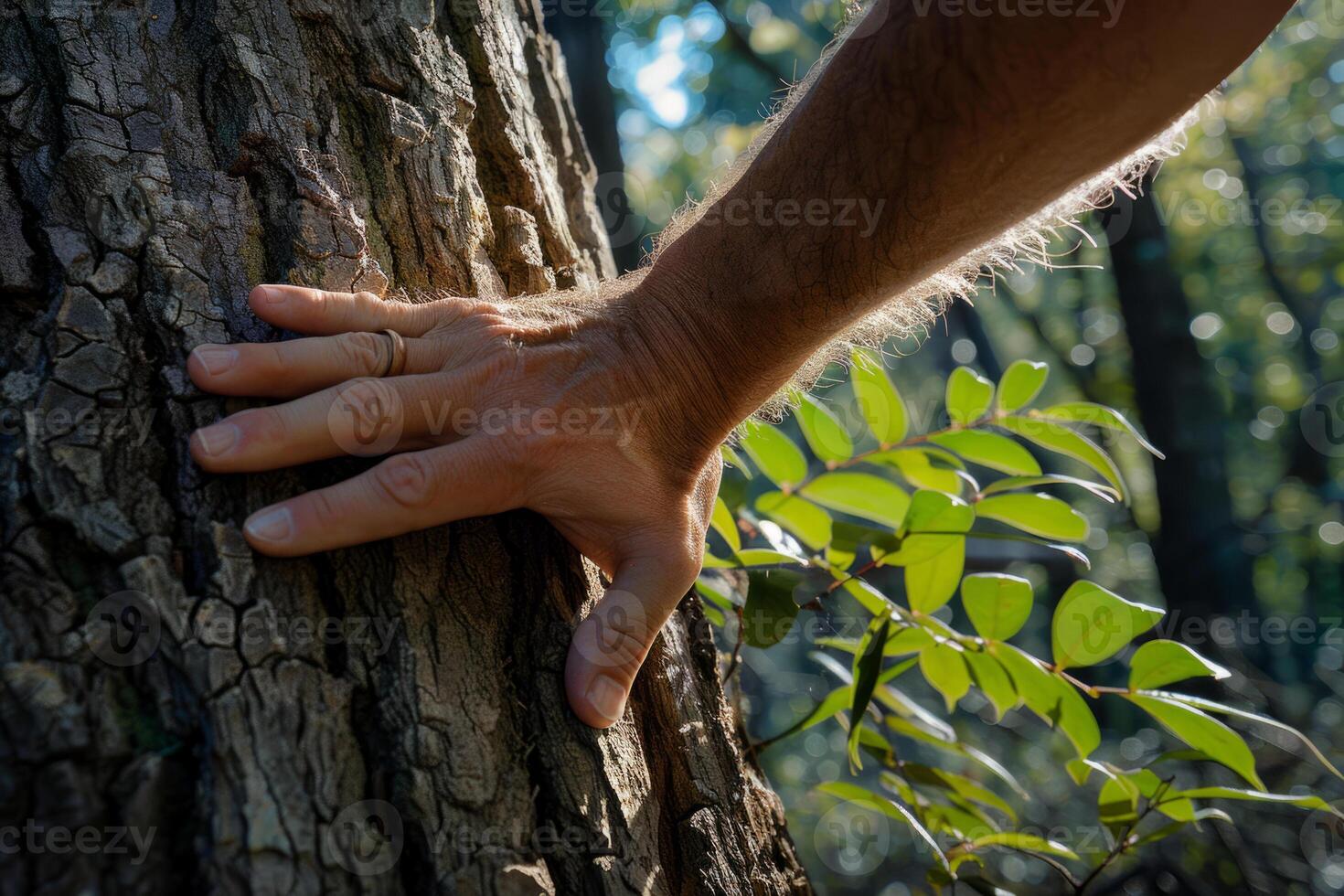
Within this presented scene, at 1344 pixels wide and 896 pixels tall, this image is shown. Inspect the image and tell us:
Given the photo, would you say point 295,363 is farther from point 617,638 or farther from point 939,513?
point 939,513

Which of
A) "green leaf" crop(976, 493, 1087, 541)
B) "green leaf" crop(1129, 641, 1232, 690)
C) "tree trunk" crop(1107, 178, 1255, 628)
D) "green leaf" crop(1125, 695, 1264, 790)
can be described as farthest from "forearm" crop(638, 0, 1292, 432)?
"tree trunk" crop(1107, 178, 1255, 628)

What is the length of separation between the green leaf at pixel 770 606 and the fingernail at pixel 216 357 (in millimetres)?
1064

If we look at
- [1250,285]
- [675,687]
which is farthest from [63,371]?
[1250,285]

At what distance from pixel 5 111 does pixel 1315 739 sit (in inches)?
321

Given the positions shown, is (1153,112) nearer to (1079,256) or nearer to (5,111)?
(5,111)

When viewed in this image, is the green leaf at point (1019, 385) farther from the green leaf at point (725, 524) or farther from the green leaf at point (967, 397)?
the green leaf at point (725, 524)

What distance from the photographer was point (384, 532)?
3.85 feet

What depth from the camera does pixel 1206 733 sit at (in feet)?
5.04

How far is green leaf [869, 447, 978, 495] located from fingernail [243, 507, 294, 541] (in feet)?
4.29

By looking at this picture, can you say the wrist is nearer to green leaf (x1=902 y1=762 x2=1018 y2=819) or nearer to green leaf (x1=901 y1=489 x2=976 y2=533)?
green leaf (x1=901 y1=489 x2=976 y2=533)

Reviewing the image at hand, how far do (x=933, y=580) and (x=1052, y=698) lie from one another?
323mm

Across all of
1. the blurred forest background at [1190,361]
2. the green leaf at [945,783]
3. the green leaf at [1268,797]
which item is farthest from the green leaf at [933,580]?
the blurred forest background at [1190,361]

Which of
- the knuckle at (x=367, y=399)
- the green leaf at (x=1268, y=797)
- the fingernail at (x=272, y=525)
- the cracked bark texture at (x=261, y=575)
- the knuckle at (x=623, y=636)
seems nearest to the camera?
the cracked bark texture at (x=261, y=575)

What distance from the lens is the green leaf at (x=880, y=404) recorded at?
2.01 meters
